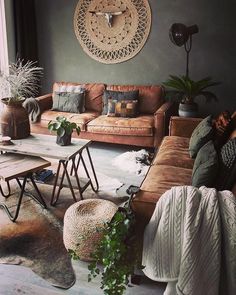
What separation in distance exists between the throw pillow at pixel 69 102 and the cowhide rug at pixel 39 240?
1742 millimetres

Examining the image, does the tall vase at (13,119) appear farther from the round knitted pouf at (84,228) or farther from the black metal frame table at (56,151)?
the round knitted pouf at (84,228)

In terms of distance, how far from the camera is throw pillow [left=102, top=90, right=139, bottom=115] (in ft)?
13.9

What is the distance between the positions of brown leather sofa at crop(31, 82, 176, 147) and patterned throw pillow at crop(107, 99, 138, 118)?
3.4 inches

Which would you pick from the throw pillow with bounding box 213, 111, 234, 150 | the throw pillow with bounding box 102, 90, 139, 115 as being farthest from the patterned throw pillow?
the throw pillow with bounding box 213, 111, 234, 150

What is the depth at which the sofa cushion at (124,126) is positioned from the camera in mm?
3811

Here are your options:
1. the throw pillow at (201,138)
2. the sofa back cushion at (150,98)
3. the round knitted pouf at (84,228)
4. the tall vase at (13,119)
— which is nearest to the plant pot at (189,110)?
the sofa back cushion at (150,98)

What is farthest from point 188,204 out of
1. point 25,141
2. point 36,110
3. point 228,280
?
point 36,110

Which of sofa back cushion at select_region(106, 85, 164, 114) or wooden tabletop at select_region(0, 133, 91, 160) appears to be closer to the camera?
wooden tabletop at select_region(0, 133, 91, 160)

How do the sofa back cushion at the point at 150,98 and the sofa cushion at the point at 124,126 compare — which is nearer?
the sofa cushion at the point at 124,126

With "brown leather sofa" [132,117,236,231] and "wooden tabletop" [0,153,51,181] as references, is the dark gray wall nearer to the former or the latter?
"brown leather sofa" [132,117,236,231]

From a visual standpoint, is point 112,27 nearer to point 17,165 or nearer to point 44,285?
point 17,165

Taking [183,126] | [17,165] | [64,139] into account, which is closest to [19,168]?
[17,165]

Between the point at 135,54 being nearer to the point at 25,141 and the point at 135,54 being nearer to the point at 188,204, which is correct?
the point at 25,141

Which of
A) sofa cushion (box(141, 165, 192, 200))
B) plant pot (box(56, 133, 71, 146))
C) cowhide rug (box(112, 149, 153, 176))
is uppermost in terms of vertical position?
plant pot (box(56, 133, 71, 146))
